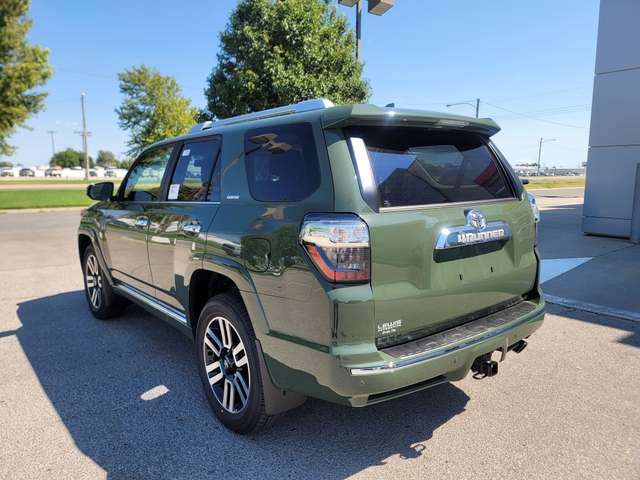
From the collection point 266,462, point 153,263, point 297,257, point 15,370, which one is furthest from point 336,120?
point 15,370

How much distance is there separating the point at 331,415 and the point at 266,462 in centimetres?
63

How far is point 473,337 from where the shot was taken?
241cm

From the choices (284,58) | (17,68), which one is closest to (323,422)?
(284,58)

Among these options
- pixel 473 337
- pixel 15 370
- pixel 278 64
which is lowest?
pixel 15 370

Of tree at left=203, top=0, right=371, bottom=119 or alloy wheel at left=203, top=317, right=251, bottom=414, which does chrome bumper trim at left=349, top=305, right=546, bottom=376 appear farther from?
tree at left=203, top=0, right=371, bottom=119

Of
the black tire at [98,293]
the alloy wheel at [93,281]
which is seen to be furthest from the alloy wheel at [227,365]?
the alloy wheel at [93,281]

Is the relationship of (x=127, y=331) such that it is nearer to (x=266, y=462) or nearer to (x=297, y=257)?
(x=266, y=462)

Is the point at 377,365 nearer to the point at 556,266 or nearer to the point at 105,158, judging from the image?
the point at 556,266

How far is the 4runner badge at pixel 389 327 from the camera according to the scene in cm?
216

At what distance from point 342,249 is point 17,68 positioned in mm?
22894

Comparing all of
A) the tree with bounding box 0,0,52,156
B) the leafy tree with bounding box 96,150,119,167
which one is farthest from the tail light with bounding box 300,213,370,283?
the leafy tree with bounding box 96,150,119,167

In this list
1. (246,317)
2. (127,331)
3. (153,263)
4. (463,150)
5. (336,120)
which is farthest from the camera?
(127,331)

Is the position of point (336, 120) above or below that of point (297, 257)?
above

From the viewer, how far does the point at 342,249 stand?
2.11m
